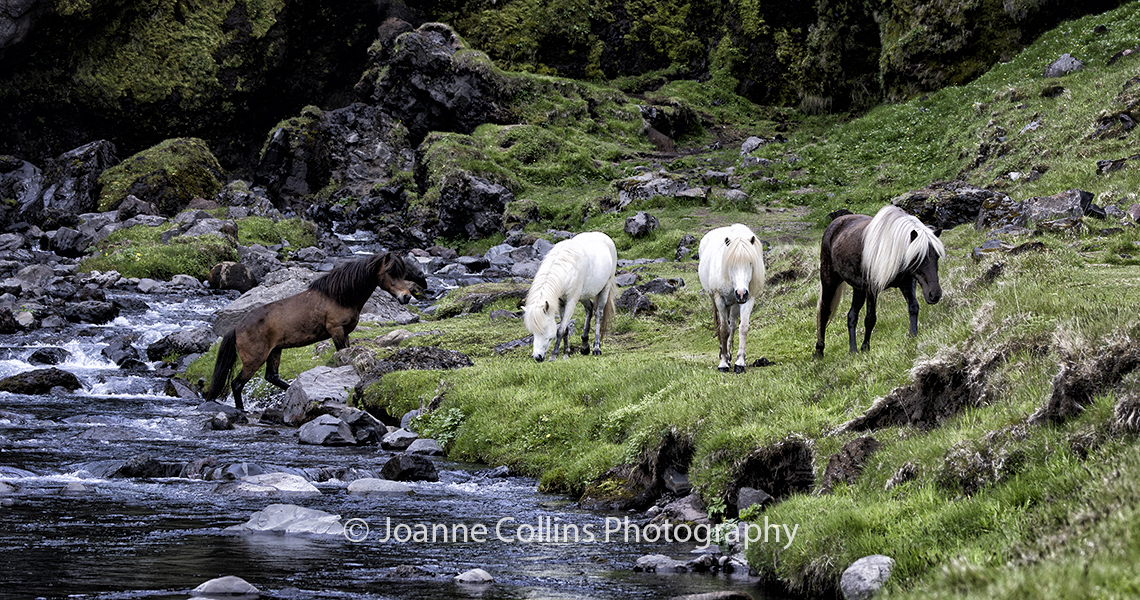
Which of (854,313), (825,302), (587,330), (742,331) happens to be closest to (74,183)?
(587,330)

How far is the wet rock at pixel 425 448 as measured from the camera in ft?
49.5

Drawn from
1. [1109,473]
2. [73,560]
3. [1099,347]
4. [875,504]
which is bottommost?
[73,560]

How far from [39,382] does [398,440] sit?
36.1 feet

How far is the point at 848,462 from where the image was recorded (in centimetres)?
876

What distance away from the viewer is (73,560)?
306 inches

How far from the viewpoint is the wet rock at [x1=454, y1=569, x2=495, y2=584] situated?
7.50 meters

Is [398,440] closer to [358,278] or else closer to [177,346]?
[358,278]

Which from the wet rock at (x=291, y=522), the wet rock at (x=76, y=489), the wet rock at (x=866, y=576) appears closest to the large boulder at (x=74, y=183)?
the wet rock at (x=76, y=489)

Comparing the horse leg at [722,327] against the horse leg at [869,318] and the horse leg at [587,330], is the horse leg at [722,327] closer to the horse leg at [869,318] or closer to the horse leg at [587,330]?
the horse leg at [869,318]

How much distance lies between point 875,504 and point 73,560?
23.8ft

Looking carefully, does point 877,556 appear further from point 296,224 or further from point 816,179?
point 296,224

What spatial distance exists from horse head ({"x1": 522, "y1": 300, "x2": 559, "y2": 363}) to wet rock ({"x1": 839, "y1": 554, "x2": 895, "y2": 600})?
1124cm

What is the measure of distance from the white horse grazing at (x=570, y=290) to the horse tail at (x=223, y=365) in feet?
23.6

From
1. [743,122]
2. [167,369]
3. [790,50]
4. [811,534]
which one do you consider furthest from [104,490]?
[790,50]
